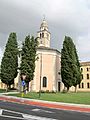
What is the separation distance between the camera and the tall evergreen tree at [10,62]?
52.6 m

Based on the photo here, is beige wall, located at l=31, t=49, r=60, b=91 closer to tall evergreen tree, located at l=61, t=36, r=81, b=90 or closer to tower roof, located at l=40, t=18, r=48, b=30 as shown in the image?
tall evergreen tree, located at l=61, t=36, r=81, b=90

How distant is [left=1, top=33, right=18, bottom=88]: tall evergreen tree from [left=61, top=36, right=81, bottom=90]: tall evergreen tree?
11409 millimetres

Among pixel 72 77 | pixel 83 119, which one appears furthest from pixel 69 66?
pixel 83 119

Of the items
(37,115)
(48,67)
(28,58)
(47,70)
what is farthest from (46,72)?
(37,115)

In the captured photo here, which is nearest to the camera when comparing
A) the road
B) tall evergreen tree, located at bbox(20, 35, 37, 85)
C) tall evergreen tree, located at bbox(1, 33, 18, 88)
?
the road

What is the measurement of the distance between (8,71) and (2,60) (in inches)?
137

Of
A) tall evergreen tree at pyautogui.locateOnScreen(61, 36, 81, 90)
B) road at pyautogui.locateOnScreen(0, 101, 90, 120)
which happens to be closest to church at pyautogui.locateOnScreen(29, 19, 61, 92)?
tall evergreen tree at pyautogui.locateOnScreen(61, 36, 81, 90)

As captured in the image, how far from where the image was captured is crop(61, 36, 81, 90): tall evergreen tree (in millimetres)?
54500

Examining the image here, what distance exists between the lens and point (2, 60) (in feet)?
179

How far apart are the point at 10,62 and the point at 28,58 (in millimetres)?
4306

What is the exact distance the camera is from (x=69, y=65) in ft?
182

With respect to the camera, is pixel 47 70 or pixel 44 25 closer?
pixel 47 70

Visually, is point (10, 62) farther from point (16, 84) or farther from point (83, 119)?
point (83, 119)

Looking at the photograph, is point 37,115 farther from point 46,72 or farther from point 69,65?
point 46,72
